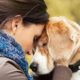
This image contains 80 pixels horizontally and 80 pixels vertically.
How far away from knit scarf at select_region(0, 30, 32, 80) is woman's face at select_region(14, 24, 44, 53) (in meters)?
0.10

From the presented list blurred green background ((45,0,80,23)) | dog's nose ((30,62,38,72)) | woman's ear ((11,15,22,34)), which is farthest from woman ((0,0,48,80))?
blurred green background ((45,0,80,23))

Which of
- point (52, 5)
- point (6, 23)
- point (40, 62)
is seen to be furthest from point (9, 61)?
point (52, 5)

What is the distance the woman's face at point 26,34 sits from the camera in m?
3.68

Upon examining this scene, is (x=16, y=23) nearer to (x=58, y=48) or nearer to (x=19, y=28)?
(x=19, y=28)

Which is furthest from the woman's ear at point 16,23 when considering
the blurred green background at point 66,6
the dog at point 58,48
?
the blurred green background at point 66,6

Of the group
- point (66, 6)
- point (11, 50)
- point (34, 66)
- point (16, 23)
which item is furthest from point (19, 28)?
→ point (66, 6)

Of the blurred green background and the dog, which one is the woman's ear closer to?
the dog

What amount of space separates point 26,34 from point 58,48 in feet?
1.86

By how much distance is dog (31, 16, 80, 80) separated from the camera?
417cm

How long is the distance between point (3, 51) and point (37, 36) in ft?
1.94

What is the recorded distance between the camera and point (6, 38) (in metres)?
3.56

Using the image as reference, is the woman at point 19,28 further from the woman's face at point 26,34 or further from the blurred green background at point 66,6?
the blurred green background at point 66,6

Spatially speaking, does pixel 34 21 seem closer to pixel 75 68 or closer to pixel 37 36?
pixel 37 36

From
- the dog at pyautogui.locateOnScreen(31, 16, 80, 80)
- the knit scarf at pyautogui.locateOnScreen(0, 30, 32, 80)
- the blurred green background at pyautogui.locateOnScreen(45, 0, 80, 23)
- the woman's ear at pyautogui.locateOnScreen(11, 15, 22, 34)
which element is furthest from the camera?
the blurred green background at pyautogui.locateOnScreen(45, 0, 80, 23)
